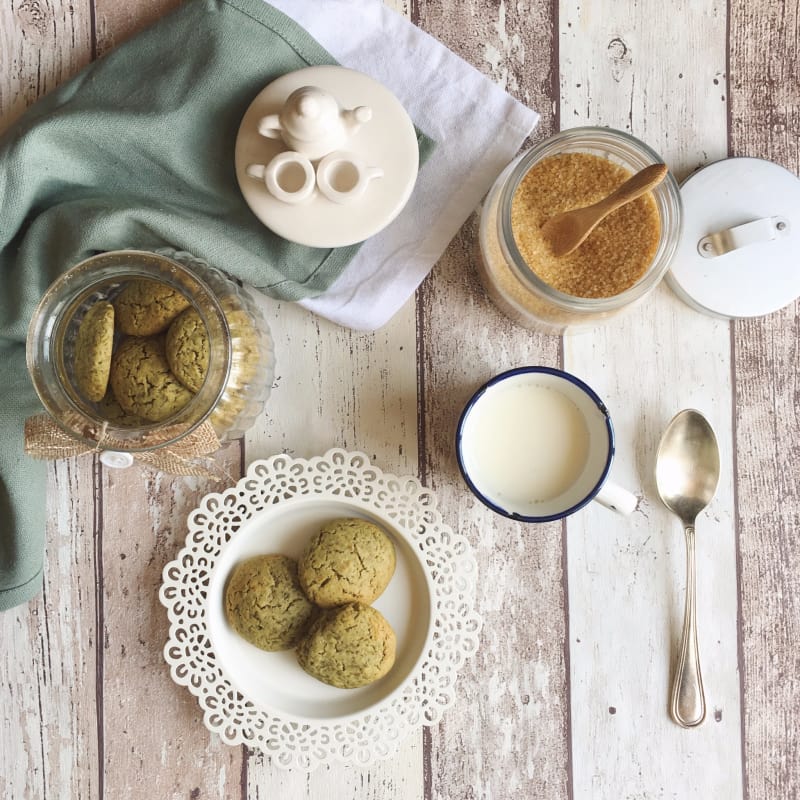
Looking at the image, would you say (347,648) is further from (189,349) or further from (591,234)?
(591,234)

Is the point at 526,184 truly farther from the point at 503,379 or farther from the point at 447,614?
the point at 447,614

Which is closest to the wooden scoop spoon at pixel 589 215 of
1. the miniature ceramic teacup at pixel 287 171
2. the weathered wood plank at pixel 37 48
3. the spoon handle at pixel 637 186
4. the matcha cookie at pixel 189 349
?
the spoon handle at pixel 637 186

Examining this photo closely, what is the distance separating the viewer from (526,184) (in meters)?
0.77

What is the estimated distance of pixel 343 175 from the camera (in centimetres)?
76

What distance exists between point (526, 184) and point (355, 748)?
62cm

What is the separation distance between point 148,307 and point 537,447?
0.42 metres

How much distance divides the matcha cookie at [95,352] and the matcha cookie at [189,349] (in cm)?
5

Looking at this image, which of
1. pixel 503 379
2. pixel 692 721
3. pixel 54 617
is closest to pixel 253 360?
pixel 503 379

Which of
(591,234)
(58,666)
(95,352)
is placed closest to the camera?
(95,352)

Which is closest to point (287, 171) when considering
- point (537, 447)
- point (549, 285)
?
point (549, 285)

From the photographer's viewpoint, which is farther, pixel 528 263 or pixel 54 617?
pixel 54 617

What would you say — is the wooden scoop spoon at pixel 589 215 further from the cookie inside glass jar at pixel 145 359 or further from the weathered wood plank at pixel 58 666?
the weathered wood plank at pixel 58 666

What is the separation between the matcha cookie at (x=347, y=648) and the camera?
79 cm

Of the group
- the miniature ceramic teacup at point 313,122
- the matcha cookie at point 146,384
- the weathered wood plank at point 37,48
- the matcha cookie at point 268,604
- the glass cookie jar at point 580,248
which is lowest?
the matcha cookie at point 268,604
